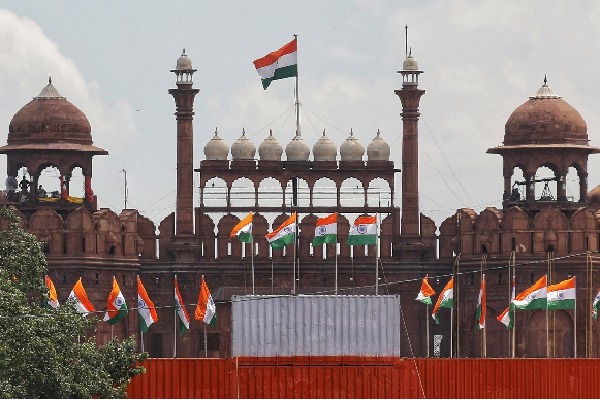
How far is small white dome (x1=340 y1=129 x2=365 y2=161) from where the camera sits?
415 ft

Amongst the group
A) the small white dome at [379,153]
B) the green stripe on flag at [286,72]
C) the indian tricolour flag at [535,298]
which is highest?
the green stripe on flag at [286,72]

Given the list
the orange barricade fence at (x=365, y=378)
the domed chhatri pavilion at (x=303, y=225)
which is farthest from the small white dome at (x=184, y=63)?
the orange barricade fence at (x=365, y=378)

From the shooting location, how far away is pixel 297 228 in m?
125

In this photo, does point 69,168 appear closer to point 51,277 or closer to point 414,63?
point 51,277

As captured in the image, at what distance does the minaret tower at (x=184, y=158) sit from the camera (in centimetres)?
12556

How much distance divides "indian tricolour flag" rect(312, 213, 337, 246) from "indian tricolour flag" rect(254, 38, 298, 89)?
659 cm

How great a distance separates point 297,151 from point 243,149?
93.1 inches

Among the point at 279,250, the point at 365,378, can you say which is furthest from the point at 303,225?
the point at 365,378

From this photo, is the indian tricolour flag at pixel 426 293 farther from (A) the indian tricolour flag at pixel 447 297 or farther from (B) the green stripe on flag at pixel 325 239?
(B) the green stripe on flag at pixel 325 239

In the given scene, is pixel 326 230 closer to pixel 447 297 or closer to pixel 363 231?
pixel 363 231

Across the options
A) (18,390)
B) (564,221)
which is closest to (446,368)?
(18,390)

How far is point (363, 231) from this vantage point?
117312 millimetres

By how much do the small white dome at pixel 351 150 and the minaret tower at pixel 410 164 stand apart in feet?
6.35

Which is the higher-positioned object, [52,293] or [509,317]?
[52,293]
